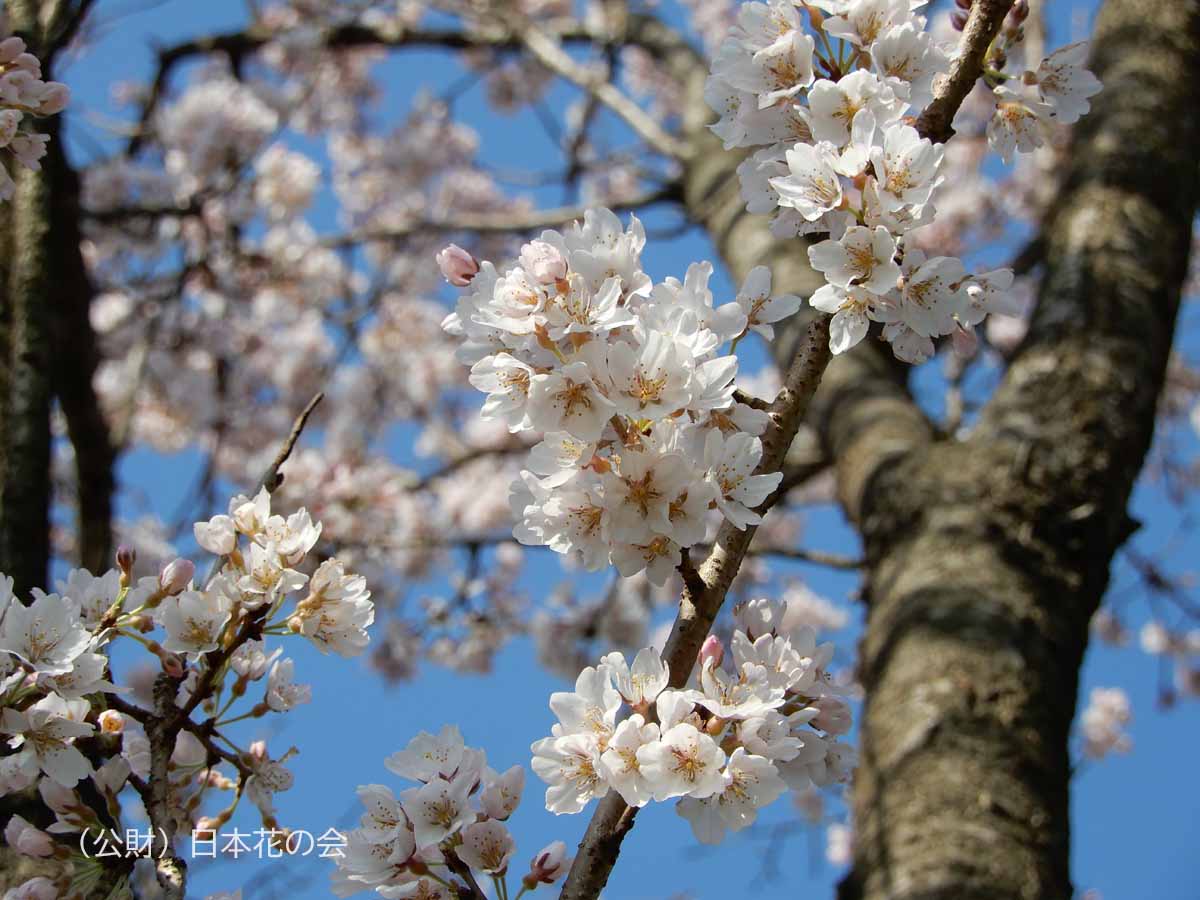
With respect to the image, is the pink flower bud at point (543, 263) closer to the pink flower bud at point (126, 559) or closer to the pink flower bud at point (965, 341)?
the pink flower bud at point (965, 341)

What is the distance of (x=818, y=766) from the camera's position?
1.01 m

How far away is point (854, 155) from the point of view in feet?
3.26

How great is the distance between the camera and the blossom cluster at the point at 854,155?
996mm

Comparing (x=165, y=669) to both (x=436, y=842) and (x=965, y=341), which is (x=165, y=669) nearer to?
(x=436, y=842)

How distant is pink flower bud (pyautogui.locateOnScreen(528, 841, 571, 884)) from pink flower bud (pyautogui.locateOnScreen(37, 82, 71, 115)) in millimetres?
962

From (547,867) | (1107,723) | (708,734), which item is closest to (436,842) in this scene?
(547,867)

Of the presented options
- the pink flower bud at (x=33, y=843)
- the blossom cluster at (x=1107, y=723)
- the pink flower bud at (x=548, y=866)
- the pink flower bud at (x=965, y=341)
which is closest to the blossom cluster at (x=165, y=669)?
the pink flower bud at (x=33, y=843)

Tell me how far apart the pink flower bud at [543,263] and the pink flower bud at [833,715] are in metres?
0.45

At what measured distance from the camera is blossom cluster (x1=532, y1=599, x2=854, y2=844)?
0.91 metres

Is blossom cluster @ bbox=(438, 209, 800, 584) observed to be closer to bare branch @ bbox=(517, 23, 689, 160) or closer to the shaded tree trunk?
the shaded tree trunk

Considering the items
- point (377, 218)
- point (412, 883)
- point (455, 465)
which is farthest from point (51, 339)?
point (377, 218)

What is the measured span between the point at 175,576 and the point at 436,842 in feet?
1.28

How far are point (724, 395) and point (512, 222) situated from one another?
151 inches

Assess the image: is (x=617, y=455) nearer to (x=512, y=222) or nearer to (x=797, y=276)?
(x=797, y=276)
